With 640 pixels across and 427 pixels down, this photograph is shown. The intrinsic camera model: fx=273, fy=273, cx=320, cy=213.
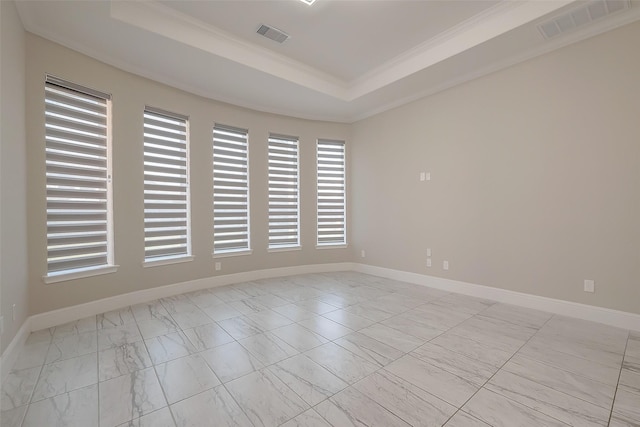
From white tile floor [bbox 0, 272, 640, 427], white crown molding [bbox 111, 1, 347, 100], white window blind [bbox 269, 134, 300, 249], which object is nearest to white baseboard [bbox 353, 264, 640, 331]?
white tile floor [bbox 0, 272, 640, 427]

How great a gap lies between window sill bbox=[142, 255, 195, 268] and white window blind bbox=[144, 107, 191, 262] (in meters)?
0.05

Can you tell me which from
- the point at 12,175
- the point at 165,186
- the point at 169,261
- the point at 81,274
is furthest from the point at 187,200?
the point at 12,175

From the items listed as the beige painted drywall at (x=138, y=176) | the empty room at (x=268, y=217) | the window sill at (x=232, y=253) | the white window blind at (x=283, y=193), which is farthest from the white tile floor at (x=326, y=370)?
the white window blind at (x=283, y=193)

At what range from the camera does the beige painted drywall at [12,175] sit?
217 centimetres

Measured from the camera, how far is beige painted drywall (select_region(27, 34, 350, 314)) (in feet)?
9.37

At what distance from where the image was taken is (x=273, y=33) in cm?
336

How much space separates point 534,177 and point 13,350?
5606mm

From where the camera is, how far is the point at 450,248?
421 centimetres

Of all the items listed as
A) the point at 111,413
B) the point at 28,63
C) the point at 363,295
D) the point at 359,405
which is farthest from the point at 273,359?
the point at 28,63

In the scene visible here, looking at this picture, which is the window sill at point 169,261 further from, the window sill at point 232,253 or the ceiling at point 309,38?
the ceiling at point 309,38

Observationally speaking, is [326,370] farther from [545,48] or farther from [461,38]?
[545,48]

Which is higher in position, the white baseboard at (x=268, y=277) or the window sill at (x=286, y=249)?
the window sill at (x=286, y=249)

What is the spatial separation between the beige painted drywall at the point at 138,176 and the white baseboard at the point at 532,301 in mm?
1813

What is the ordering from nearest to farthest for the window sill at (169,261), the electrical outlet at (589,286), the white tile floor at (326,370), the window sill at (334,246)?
the white tile floor at (326,370) < the electrical outlet at (589,286) < the window sill at (169,261) < the window sill at (334,246)
